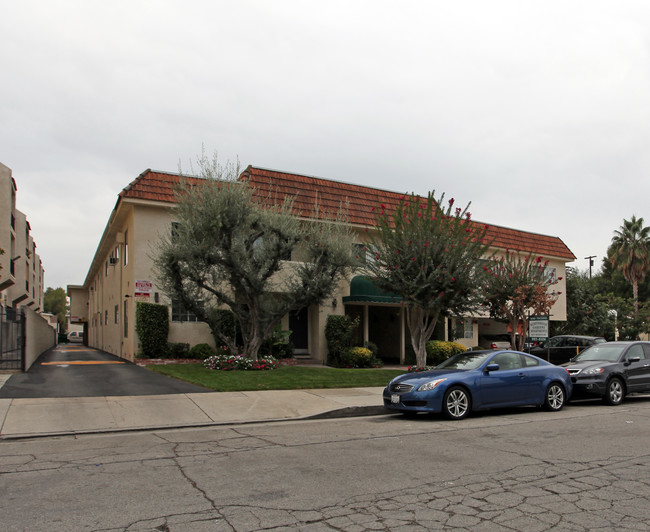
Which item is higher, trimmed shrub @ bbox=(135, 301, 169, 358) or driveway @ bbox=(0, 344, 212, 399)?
trimmed shrub @ bbox=(135, 301, 169, 358)

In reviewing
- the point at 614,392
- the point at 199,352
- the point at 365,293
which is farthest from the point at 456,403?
the point at 365,293

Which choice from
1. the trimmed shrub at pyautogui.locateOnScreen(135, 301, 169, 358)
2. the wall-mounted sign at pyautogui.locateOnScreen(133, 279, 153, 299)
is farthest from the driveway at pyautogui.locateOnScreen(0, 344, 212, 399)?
the wall-mounted sign at pyautogui.locateOnScreen(133, 279, 153, 299)

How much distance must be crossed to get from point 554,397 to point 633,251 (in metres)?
40.4

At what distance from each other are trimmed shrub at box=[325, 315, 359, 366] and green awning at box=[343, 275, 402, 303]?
888 mm

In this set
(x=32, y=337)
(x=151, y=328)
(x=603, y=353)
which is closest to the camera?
(x=603, y=353)

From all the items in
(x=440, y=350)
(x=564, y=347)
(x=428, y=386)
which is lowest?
(x=440, y=350)

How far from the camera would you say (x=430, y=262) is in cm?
1695

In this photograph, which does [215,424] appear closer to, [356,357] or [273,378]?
[273,378]

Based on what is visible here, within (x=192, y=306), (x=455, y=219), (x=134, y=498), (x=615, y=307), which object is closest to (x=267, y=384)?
(x=192, y=306)

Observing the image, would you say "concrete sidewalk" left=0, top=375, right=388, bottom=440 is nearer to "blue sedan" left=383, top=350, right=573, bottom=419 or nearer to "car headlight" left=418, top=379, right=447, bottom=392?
"blue sedan" left=383, top=350, right=573, bottom=419

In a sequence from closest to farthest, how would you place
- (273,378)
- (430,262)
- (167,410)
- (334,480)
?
(334,480)
(167,410)
(273,378)
(430,262)

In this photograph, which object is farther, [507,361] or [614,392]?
[614,392]

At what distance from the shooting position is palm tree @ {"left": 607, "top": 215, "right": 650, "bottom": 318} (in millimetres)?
46656

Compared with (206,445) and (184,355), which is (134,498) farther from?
(184,355)
